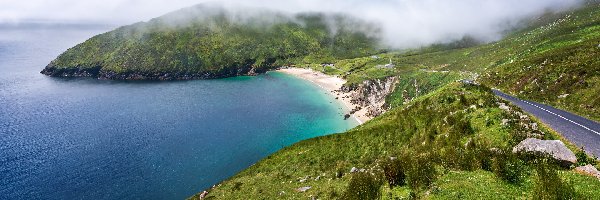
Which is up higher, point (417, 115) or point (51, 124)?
point (417, 115)

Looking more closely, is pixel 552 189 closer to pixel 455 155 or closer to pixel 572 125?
pixel 455 155

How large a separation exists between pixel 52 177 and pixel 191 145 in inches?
1460

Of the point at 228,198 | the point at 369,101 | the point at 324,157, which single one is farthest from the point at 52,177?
the point at 369,101

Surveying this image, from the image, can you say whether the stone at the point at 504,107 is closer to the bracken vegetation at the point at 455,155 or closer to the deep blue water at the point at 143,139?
the bracken vegetation at the point at 455,155

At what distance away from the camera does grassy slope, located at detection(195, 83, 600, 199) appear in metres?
23.7

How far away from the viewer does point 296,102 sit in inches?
6973

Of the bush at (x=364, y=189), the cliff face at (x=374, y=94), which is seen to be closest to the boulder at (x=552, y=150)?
the bush at (x=364, y=189)

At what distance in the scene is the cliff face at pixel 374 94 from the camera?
145 meters

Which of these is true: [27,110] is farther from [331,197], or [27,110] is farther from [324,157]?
[331,197]

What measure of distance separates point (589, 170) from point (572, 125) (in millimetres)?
17769

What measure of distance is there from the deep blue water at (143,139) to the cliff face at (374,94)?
12.9 m

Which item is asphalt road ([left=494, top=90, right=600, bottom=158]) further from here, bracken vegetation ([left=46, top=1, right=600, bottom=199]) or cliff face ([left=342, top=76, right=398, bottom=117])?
cliff face ([left=342, top=76, right=398, bottom=117])

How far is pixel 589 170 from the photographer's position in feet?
78.5

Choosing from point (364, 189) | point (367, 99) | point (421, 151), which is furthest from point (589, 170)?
point (367, 99)
